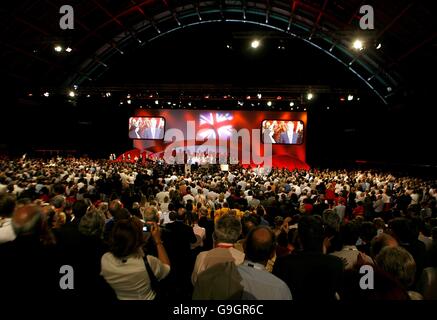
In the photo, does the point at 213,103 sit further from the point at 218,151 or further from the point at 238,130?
the point at 218,151

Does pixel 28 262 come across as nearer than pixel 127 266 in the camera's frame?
Yes

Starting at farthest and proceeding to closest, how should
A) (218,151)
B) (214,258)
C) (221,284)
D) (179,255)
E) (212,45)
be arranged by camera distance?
(218,151), (212,45), (179,255), (214,258), (221,284)

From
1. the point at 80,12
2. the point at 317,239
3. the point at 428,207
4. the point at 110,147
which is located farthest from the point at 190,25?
the point at 317,239

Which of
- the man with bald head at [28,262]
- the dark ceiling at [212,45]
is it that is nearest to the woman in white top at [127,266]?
the man with bald head at [28,262]

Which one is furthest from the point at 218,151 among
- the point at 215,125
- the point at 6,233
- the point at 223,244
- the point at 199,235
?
the point at 223,244

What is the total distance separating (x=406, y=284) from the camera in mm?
2205

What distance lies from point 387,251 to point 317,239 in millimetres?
468

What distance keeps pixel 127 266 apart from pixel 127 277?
7 centimetres

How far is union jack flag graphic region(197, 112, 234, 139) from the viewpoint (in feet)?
81.8

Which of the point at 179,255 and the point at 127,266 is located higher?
the point at 127,266

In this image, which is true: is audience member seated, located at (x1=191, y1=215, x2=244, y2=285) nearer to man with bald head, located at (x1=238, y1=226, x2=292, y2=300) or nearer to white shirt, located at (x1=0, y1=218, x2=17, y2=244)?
man with bald head, located at (x1=238, y1=226, x2=292, y2=300)

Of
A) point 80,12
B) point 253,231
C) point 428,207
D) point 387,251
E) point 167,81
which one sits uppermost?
point 80,12

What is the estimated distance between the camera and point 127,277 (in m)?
2.17
